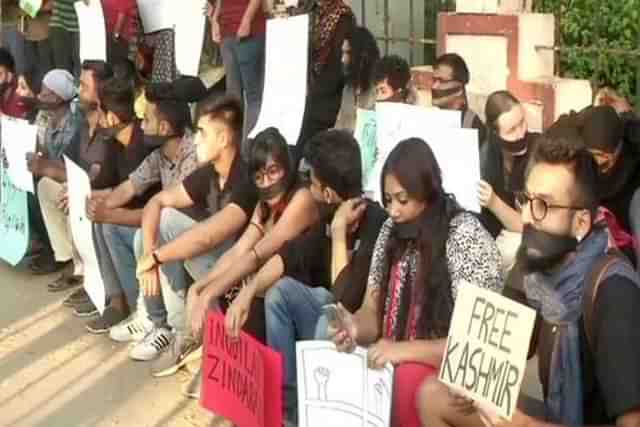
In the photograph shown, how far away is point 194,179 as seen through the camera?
5.00 metres

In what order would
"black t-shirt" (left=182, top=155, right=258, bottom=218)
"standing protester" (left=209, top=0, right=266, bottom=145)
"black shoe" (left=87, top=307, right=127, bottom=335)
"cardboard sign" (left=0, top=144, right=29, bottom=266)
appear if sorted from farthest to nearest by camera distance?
"cardboard sign" (left=0, top=144, right=29, bottom=266) < "standing protester" (left=209, top=0, right=266, bottom=145) < "black shoe" (left=87, top=307, right=127, bottom=335) < "black t-shirt" (left=182, top=155, right=258, bottom=218)

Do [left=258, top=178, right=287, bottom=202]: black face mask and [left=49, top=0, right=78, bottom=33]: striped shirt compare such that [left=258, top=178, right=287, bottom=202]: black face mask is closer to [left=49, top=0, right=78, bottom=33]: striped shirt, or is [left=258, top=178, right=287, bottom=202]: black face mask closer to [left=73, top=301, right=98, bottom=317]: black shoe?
[left=73, top=301, right=98, bottom=317]: black shoe

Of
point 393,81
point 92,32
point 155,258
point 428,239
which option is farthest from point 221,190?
point 92,32

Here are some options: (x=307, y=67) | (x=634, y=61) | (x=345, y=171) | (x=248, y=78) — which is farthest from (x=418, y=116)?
(x=248, y=78)

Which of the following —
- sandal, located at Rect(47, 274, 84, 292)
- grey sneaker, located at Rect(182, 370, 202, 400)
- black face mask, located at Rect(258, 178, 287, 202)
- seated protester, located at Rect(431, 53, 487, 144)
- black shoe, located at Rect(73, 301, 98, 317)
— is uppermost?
seated protester, located at Rect(431, 53, 487, 144)

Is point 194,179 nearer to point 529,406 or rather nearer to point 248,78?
point 248,78

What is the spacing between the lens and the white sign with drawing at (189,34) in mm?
6305

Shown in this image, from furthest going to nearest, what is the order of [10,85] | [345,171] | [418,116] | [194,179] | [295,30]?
[10,85] → [295,30] → [194,179] → [418,116] → [345,171]

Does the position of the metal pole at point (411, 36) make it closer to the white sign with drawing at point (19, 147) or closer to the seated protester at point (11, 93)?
the white sign with drawing at point (19, 147)

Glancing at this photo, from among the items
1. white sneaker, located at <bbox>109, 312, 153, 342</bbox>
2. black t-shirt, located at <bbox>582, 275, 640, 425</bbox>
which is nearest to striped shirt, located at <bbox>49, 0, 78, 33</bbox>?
white sneaker, located at <bbox>109, 312, 153, 342</bbox>

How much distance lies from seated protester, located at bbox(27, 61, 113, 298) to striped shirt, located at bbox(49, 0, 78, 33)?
1.42m

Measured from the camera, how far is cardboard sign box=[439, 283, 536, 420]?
288cm

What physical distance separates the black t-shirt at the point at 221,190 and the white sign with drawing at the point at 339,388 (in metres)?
1.06

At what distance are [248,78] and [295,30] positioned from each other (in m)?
0.94
